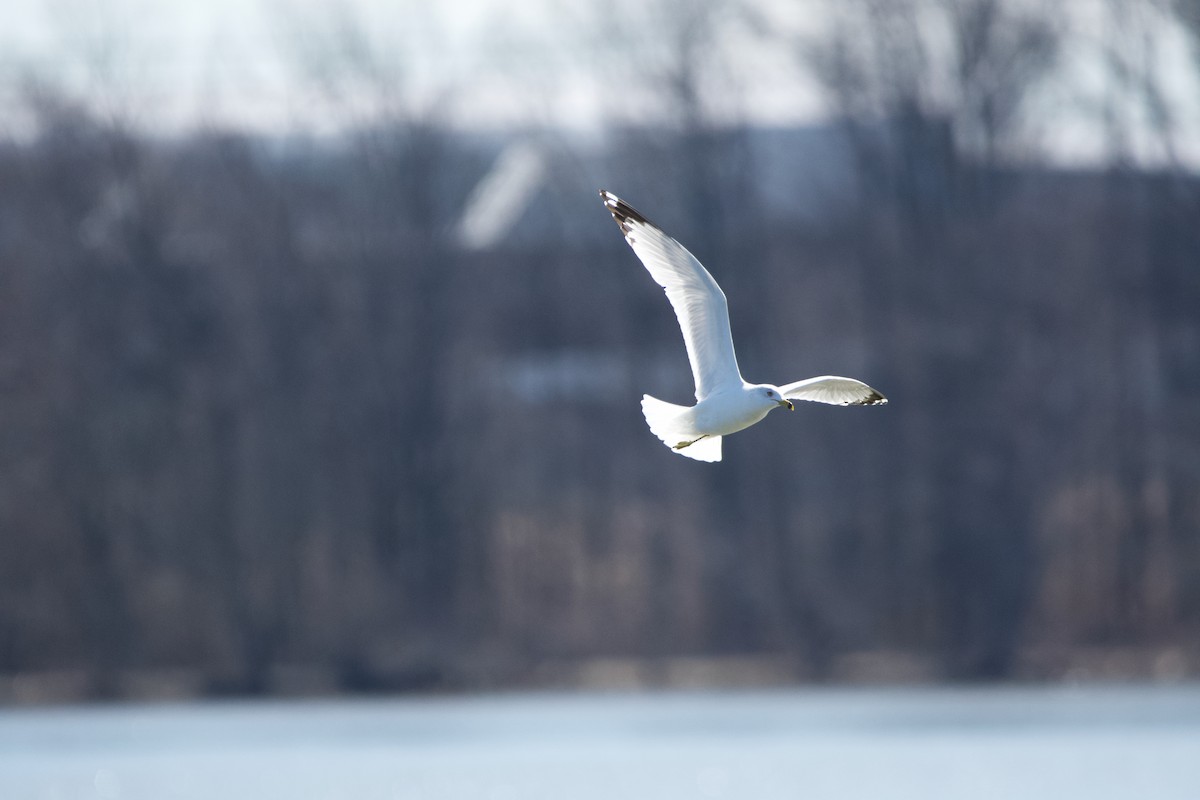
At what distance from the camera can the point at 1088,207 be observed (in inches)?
1334

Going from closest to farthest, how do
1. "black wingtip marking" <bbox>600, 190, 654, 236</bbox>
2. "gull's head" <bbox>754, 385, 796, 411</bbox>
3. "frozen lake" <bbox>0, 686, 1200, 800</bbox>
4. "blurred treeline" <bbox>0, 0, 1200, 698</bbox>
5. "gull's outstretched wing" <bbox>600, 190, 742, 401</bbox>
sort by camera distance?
1. "black wingtip marking" <bbox>600, 190, 654, 236</bbox>
2. "gull's head" <bbox>754, 385, 796, 411</bbox>
3. "gull's outstretched wing" <bbox>600, 190, 742, 401</bbox>
4. "frozen lake" <bbox>0, 686, 1200, 800</bbox>
5. "blurred treeline" <bbox>0, 0, 1200, 698</bbox>

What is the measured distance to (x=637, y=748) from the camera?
24.7m

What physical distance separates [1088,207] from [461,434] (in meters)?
10.1

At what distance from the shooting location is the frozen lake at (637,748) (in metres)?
22.2

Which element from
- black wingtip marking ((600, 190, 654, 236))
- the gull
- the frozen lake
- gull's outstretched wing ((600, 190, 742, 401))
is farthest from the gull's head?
the frozen lake

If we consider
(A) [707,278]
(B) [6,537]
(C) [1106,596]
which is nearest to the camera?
(A) [707,278]

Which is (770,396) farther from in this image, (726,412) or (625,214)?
(625,214)

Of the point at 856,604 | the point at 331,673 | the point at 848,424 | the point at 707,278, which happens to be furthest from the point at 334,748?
the point at 707,278

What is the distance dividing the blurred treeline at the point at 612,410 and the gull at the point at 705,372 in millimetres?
17413

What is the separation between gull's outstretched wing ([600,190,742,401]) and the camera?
12875 millimetres

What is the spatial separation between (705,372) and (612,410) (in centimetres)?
2328

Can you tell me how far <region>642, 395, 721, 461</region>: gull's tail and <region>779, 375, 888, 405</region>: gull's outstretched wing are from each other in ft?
1.93

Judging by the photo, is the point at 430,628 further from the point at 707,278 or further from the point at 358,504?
the point at 707,278

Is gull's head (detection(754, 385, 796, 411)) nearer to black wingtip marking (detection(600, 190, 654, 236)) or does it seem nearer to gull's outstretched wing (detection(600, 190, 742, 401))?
gull's outstretched wing (detection(600, 190, 742, 401))
